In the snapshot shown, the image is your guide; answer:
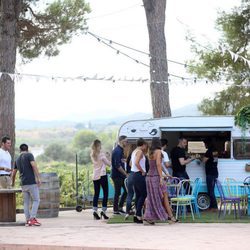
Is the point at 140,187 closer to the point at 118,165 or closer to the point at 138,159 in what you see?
the point at 138,159

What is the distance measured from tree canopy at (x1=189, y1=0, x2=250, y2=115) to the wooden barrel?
1060 cm

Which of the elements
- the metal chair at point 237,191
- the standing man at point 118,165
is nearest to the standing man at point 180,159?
the metal chair at point 237,191

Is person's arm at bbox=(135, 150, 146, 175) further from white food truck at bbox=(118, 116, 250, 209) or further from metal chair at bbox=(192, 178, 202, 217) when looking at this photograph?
white food truck at bbox=(118, 116, 250, 209)

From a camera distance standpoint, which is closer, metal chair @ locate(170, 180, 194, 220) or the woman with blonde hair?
metal chair @ locate(170, 180, 194, 220)

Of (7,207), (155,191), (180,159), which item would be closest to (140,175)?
(155,191)

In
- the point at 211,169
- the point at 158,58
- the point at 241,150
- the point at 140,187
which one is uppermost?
the point at 158,58

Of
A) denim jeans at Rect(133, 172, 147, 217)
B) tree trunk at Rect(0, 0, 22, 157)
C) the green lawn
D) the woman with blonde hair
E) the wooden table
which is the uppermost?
tree trunk at Rect(0, 0, 22, 157)

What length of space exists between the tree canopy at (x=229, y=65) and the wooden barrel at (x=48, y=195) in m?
10.6

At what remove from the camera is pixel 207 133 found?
20.0m

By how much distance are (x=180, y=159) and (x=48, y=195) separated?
10.1ft

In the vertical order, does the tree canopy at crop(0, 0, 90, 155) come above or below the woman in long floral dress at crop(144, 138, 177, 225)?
above

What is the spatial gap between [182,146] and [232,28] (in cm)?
1093

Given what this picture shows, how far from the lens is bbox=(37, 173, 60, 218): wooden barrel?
18.7 m

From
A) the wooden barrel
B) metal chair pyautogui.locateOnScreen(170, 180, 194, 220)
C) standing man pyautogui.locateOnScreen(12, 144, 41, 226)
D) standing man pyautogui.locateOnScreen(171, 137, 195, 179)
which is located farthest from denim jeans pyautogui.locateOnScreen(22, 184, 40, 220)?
standing man pyautogui.locateOnScreen(171, 137, 195, 179)
